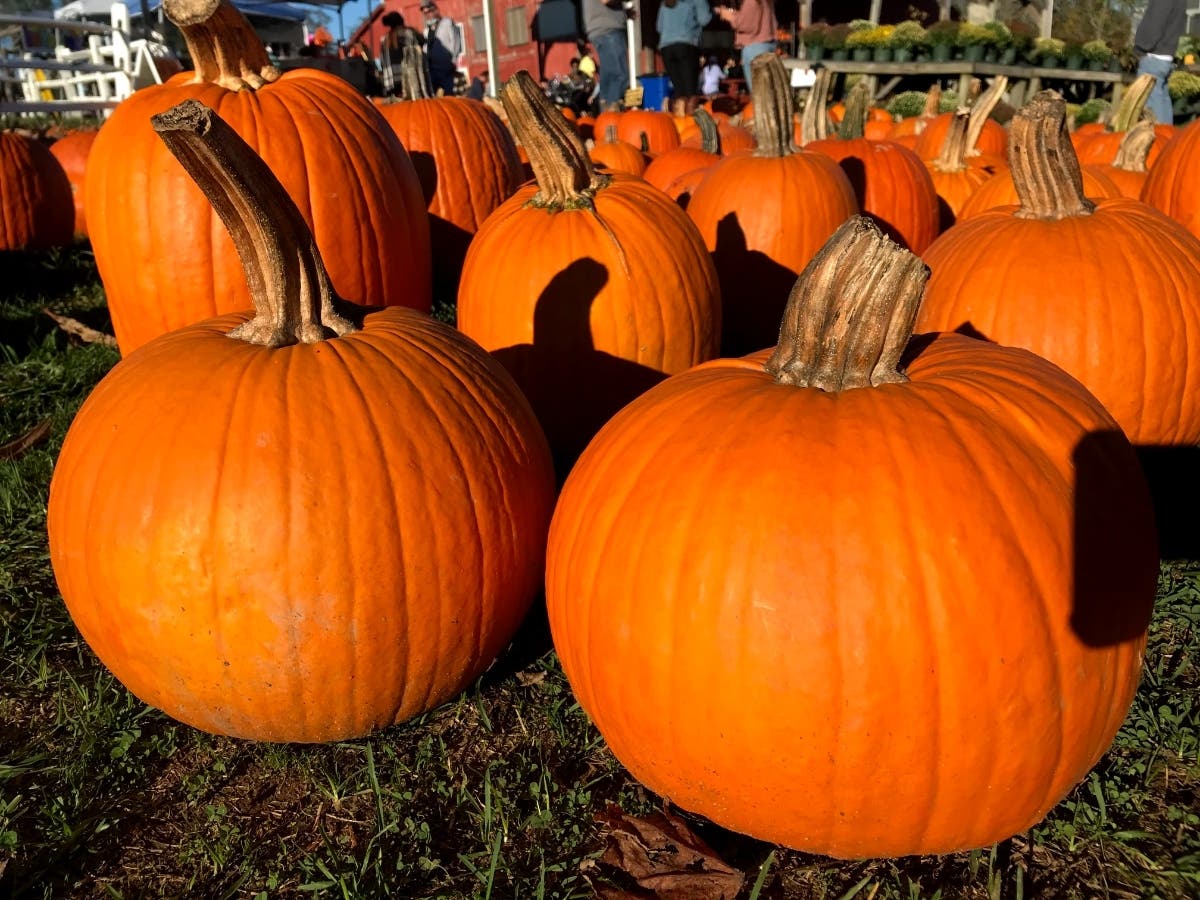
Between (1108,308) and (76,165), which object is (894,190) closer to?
(1108,308)

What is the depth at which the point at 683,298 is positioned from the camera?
3354 millimetres

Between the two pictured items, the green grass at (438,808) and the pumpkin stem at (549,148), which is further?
the pumpkin stem at (549,148)

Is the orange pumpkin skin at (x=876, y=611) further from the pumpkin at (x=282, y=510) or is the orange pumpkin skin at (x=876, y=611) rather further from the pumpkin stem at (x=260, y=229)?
the pumpkin stem at (x=260, y=229)

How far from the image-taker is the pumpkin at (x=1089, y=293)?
2.95m

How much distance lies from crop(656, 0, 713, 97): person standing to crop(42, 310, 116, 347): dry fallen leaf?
10468mm

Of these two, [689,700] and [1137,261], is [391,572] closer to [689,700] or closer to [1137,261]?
[689,700]

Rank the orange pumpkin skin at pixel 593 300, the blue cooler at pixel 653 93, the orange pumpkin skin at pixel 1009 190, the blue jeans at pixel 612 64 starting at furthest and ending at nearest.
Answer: the blue jeans at pixel 612 64
the blue cooler at pixel 653 93
the orange pumpkin skin at pixel 1009 190
the orange pumpkin skin at pixel 593 300

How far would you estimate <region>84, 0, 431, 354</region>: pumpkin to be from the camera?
333 centimetres

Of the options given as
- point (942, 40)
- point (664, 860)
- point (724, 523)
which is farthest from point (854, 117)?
point (942, 40)

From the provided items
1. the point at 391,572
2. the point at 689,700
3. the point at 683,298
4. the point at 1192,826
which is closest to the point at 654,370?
the point at 683,298

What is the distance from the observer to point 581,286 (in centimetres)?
325

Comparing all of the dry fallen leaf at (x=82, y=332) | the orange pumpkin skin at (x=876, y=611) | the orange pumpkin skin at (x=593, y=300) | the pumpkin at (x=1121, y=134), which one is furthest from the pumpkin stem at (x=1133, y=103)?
the dry fallen leaf at (x=82, y=332)

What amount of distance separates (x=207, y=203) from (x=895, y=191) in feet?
10.9

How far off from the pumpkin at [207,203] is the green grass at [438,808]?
1378mm
